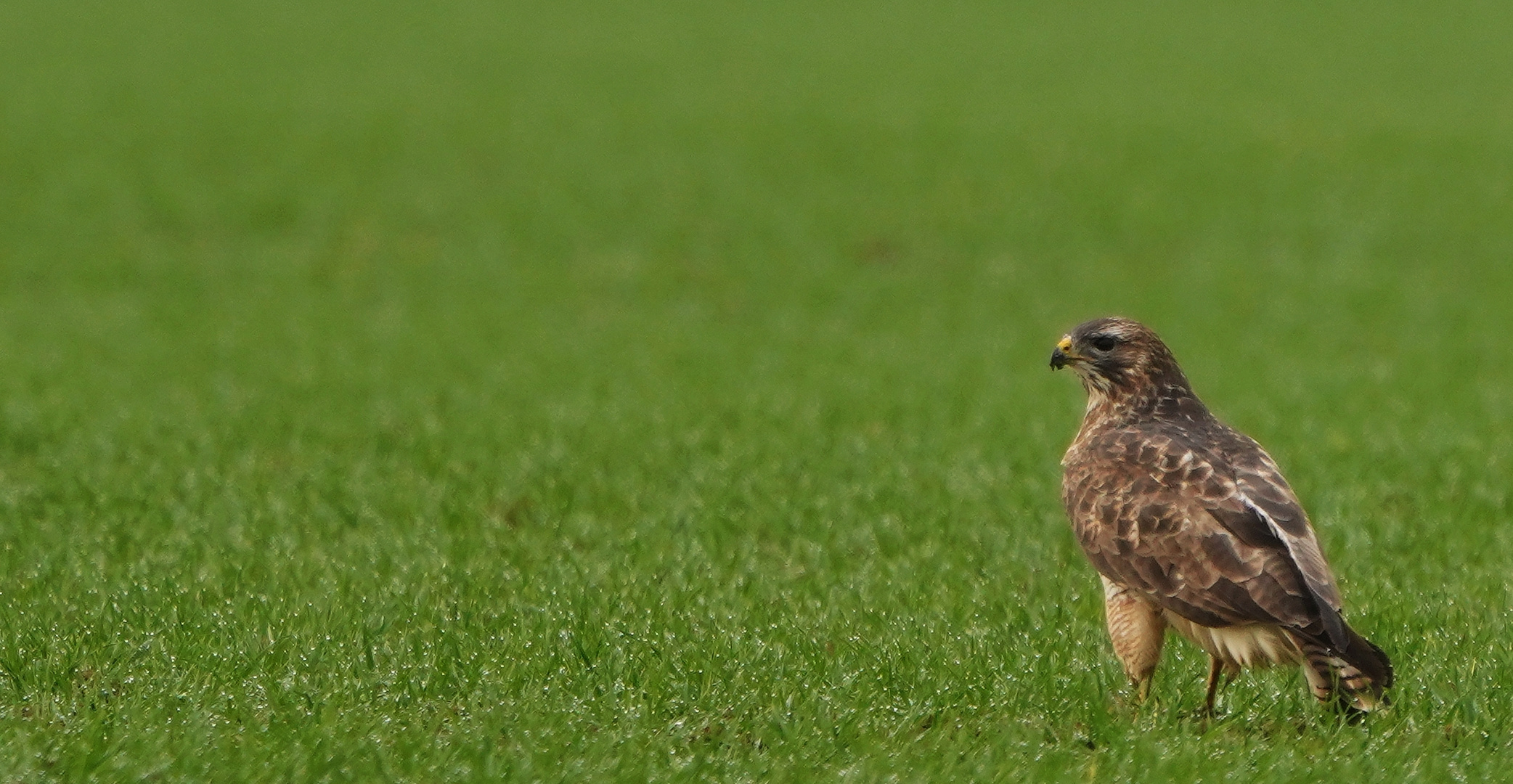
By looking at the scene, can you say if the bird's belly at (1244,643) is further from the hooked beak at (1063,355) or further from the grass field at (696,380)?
the hooked beak at (1063,355)

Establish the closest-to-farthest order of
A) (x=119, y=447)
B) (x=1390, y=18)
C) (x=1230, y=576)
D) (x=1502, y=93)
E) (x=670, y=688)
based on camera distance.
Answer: (x=1230, y=576), (x=670, y=688), (x=119, y=447), (x=1502, y=93), (x=1390, y=18)

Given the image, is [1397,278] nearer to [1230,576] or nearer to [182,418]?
[182,418]

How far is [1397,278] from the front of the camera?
24.0 meters

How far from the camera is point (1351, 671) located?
5.89m

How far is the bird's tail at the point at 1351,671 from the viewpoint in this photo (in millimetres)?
5875

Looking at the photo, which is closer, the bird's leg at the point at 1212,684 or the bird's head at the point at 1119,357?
the bird's leg at the point at 1212,684

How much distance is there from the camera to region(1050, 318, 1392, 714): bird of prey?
19.5ft

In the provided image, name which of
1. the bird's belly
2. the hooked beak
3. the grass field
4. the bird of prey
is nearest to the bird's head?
the hooked beak

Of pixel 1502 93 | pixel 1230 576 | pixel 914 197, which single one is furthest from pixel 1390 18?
pixel 1230 576

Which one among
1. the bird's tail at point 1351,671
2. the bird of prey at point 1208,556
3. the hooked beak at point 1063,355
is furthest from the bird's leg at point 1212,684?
the hooked beak at point 1063,355

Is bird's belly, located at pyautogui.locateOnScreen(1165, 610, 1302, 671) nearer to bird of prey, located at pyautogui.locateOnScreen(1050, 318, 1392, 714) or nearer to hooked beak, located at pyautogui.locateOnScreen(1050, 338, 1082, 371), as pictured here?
bird of prey, located at pyautogui.locateOnScreen(1050, 318, 1392, 714)

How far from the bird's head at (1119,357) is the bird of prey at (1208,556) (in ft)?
0.45

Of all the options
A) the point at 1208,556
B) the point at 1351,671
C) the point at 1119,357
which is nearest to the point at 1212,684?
the point at 1208,556

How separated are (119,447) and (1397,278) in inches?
668
